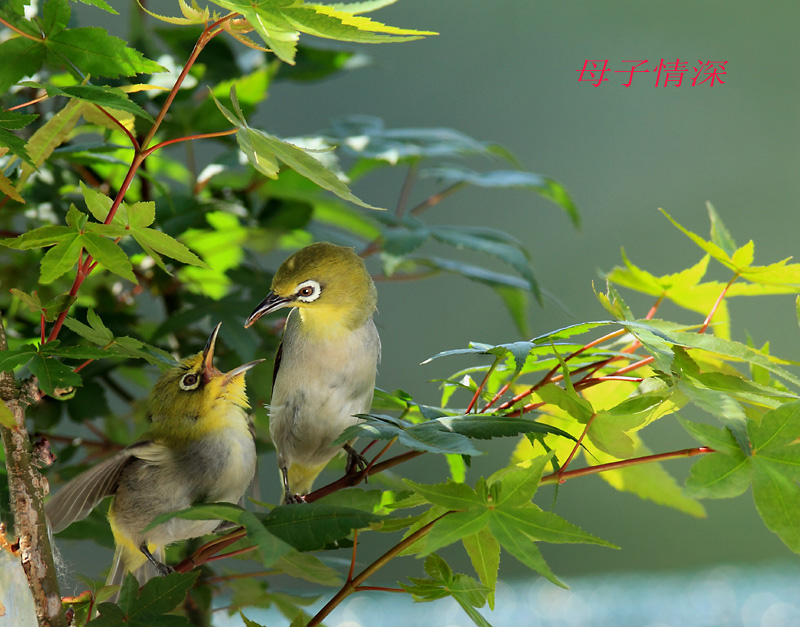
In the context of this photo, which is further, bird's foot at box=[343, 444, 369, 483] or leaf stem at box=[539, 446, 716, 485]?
bird's foot at box=[343, 444, 369, 483]

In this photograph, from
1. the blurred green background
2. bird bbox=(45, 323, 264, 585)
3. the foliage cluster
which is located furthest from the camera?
the blurred green background

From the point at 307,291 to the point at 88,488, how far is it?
142mm

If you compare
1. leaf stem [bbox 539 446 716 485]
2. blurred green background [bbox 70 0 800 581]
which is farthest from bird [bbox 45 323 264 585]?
blurred green background [bbox 70 0 800 581]

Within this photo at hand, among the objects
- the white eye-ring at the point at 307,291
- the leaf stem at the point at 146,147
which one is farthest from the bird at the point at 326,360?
the leaf stem at the point at 146,147

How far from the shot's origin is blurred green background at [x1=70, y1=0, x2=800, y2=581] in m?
2.03

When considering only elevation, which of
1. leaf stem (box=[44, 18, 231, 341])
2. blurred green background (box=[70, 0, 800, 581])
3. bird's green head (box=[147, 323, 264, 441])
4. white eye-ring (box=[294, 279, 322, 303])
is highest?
leaf stem (box=[44, 18, 231, 341])

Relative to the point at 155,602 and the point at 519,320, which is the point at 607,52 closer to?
the point at 519,320

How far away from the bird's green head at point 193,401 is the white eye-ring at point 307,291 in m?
0.04

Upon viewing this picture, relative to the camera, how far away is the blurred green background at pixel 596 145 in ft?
6.64

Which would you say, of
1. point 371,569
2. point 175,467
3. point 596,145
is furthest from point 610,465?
point 596,145

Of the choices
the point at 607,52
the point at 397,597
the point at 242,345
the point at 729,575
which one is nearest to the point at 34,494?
the point at 242,345

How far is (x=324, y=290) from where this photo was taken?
1.29 feet

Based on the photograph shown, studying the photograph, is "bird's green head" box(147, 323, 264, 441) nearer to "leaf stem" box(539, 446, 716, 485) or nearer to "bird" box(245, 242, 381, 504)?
"bird" box(245, 242, 381, 504)

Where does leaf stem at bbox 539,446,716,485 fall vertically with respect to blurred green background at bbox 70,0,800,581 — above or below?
above
